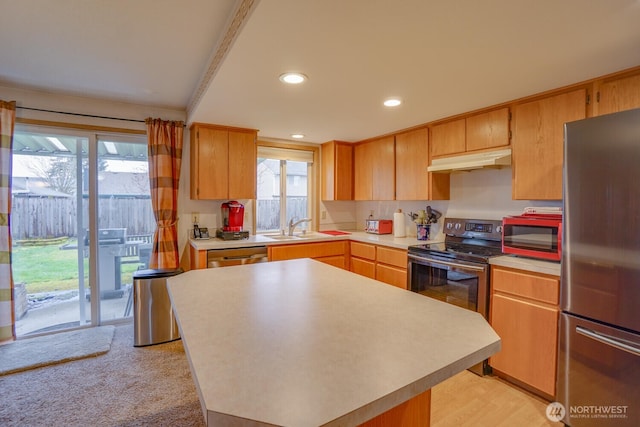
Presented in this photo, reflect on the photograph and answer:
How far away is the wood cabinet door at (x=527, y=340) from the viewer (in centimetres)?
193

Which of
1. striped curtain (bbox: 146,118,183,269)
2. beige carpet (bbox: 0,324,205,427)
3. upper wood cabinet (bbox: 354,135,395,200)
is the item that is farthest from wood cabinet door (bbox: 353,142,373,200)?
beige carpet (bbox: 0,324,205,427)

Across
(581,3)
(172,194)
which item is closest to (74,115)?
(172,194)

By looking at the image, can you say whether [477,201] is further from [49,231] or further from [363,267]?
[49,231]

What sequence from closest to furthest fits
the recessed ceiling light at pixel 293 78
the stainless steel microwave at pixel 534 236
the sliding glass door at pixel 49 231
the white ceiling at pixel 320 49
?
the white ceiling at pixel 320 49
the recessed ceiling light at pixel 293 78
the stainless steel microwave at pixel 534 236
the sliding glass door at pixel 49 231

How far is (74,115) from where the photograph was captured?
2846 millimetres

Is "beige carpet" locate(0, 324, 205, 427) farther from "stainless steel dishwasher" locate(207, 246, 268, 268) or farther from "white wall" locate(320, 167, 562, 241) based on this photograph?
"white wall" locate(320, 167, 562, 241)

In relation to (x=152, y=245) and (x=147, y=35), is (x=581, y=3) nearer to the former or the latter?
(x=147, y=35)

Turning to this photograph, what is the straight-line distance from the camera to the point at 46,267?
115 inches

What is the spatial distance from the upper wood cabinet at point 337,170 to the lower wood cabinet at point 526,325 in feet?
6.98

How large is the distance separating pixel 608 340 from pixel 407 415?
1330 millimetres

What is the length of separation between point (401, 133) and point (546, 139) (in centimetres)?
143

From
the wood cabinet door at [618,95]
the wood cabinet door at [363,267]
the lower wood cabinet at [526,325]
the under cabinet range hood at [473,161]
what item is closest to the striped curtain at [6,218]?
the wood cabinet door at [363,267]

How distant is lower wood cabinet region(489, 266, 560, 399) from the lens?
6.31 ft

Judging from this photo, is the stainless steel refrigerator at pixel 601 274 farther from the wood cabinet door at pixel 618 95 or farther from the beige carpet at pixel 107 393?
the beige carpet at pixel 107 393
